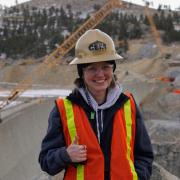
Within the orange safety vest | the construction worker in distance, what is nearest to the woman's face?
the construction worker in distance

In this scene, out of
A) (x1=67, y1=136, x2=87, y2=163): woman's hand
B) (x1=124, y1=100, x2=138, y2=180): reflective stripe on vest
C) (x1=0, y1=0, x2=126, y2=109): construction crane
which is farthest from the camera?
(x1=0, y1=0, x2=126, y2=109): construction crane

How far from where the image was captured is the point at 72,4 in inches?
3733

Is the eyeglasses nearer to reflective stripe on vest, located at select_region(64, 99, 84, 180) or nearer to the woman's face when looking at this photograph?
the woman's face

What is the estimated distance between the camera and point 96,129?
2537 mm

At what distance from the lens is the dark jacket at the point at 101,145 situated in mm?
2518

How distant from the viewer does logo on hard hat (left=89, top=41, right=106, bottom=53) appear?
8.45 feet

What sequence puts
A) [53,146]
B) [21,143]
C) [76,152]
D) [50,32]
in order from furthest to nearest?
[50,32]
[21,143]
[53,146]
[76,152]

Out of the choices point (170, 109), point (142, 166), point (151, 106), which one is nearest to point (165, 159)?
point (142, 166)

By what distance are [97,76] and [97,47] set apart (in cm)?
15

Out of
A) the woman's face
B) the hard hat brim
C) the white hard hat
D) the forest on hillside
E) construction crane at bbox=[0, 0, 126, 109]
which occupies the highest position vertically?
the white hard hat

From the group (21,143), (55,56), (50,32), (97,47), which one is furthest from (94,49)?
(50,32)

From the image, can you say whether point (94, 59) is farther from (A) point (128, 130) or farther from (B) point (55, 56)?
(B) point (55, 56)

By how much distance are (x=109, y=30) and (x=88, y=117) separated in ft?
178

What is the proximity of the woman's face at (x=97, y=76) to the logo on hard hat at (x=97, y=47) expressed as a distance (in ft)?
0.23
